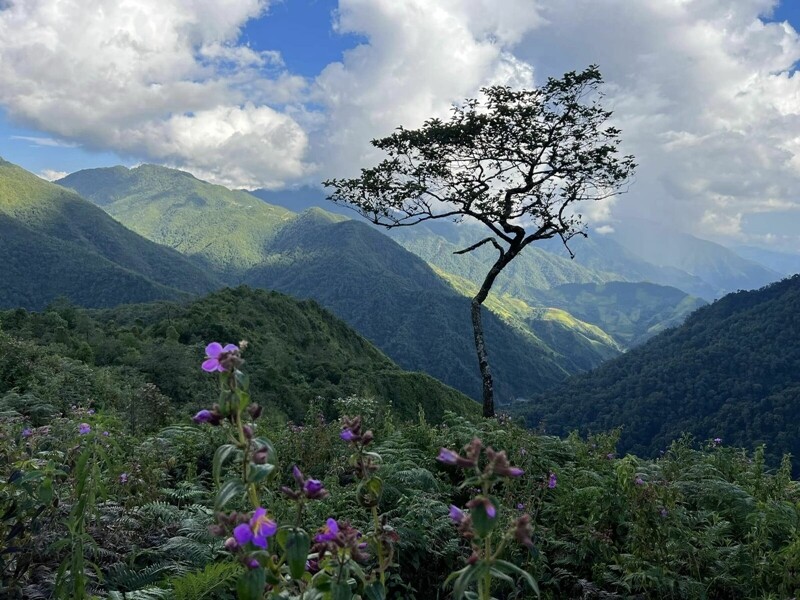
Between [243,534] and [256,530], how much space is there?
0.24ft

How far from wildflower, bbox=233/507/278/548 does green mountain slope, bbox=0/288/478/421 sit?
43.3 feet

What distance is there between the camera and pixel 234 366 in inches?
76.2

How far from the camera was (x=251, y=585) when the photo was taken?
5.27ft

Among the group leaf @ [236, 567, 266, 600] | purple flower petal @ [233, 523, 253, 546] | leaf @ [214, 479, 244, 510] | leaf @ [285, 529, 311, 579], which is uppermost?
leaf @ [214, 479, 244, 510]

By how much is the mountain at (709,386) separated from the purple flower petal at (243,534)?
224ft

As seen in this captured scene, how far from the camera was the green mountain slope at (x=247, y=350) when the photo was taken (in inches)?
1009

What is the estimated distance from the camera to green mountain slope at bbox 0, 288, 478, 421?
2562 cm

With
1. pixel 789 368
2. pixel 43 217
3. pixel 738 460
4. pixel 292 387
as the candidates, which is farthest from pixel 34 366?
pixel 43 217

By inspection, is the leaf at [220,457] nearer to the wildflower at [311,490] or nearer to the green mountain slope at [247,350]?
the wildflower at [311,490]

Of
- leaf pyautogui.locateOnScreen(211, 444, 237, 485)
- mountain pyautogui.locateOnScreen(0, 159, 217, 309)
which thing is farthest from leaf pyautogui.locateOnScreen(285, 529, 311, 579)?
mountain pyautogui.locateOnScreen(0, 159, 217, 309)

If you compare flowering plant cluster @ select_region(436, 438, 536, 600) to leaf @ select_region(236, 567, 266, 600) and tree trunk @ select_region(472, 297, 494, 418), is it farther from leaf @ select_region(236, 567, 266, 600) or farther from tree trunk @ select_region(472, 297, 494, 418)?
tree trunk @ select_region(472, 297, 494, 418)

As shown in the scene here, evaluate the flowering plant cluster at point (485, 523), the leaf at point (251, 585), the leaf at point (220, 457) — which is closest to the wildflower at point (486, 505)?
the flowering plant cluster at point (485, 523)

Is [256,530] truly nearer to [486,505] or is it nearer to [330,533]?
[330,533]

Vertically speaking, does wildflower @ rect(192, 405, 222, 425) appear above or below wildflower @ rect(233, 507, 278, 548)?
above
